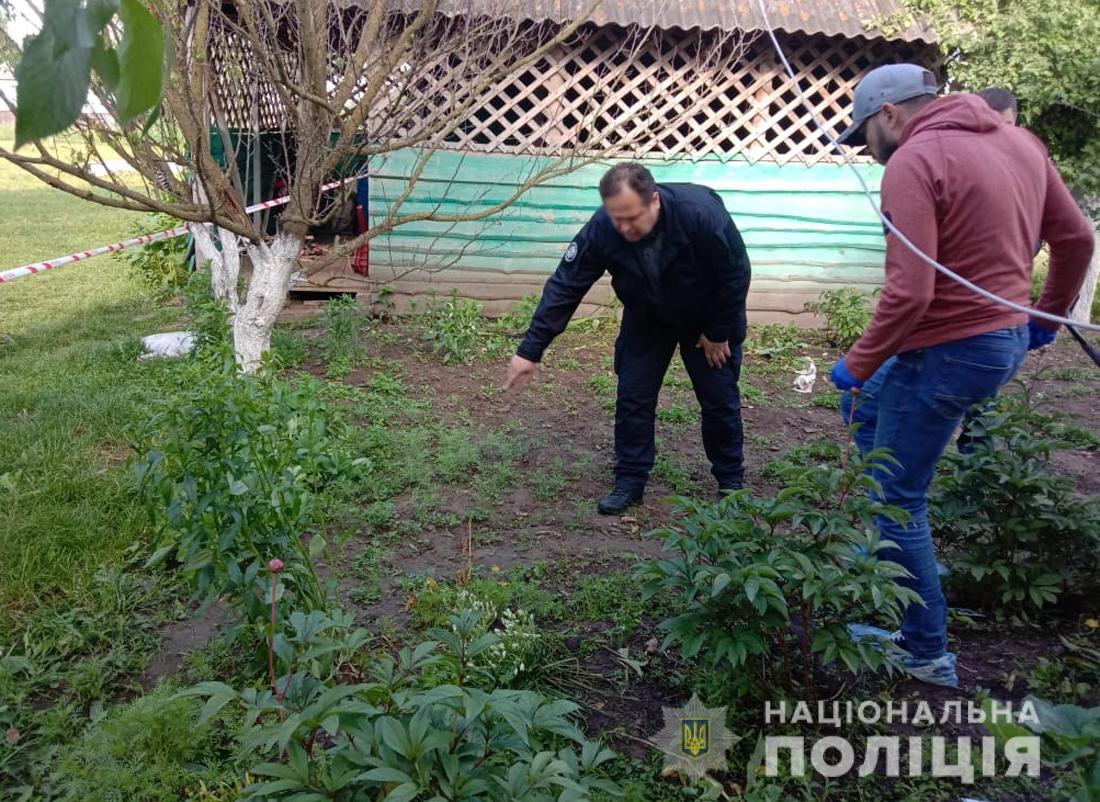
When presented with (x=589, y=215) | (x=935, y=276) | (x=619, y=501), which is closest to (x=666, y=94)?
(x=589, y=215)

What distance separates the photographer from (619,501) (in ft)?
13.3

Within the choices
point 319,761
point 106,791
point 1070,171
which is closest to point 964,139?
point 319,761

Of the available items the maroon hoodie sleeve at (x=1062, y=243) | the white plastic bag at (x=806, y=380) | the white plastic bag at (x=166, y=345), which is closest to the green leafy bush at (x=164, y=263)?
the white plastic bag at (x=166, y=345)

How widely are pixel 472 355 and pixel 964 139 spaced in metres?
4.33

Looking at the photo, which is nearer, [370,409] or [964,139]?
[964,139]

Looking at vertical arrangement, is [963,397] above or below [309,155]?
below

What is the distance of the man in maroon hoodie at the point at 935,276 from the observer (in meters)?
2.41

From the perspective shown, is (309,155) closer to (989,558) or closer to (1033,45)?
(989,558)

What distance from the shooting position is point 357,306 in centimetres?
665

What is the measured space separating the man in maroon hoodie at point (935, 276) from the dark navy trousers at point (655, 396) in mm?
1167

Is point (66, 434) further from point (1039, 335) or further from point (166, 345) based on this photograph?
point (1039, 335)

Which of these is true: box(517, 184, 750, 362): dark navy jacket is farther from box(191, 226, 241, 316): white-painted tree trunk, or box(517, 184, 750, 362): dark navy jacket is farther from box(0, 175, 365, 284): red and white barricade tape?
box(0, 175, 365, 284): red and white barricade tape

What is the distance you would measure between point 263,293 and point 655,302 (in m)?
2.59

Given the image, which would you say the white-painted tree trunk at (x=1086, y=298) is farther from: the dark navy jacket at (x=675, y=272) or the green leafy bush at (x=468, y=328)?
the dark navy jacket at (x=675, y=272)
